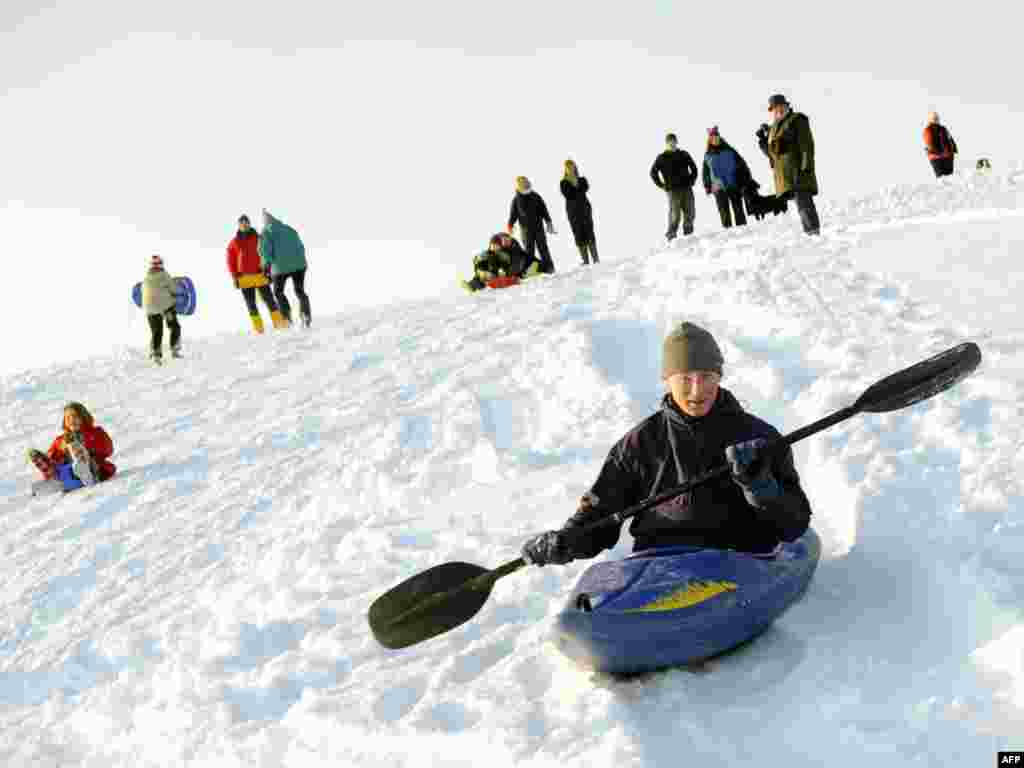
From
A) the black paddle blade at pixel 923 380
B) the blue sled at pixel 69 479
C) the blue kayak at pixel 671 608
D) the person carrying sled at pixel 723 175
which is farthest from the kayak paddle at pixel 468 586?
the person carrying sled at pixel 723 175

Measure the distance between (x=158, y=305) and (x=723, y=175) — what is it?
8570 mm

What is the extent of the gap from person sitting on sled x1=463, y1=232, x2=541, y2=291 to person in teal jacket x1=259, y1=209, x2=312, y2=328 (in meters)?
2.62

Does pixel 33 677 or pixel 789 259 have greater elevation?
pixel 789 259

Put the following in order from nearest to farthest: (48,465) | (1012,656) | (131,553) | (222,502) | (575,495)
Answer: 1. (1012,656)
2. (575,495)
3. (131,553)
4. (222,502)
5. (48,465)

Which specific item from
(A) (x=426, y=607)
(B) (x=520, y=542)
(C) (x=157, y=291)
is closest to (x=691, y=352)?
(A) (x=426, y=607)

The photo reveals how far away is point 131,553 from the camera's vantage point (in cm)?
728

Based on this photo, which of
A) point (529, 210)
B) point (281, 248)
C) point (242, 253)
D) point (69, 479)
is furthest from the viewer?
point (529, 210)

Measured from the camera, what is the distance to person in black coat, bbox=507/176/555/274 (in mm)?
16047

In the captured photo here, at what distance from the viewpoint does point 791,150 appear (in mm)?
10914

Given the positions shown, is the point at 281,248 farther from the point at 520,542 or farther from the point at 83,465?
the point at 520,542

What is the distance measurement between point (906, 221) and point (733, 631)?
8.57 meters

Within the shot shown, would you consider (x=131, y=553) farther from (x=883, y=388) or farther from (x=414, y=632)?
(x=883, y=388)

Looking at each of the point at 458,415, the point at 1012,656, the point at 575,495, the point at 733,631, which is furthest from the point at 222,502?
the point at 1012,656

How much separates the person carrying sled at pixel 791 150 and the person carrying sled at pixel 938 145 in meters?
10.6
